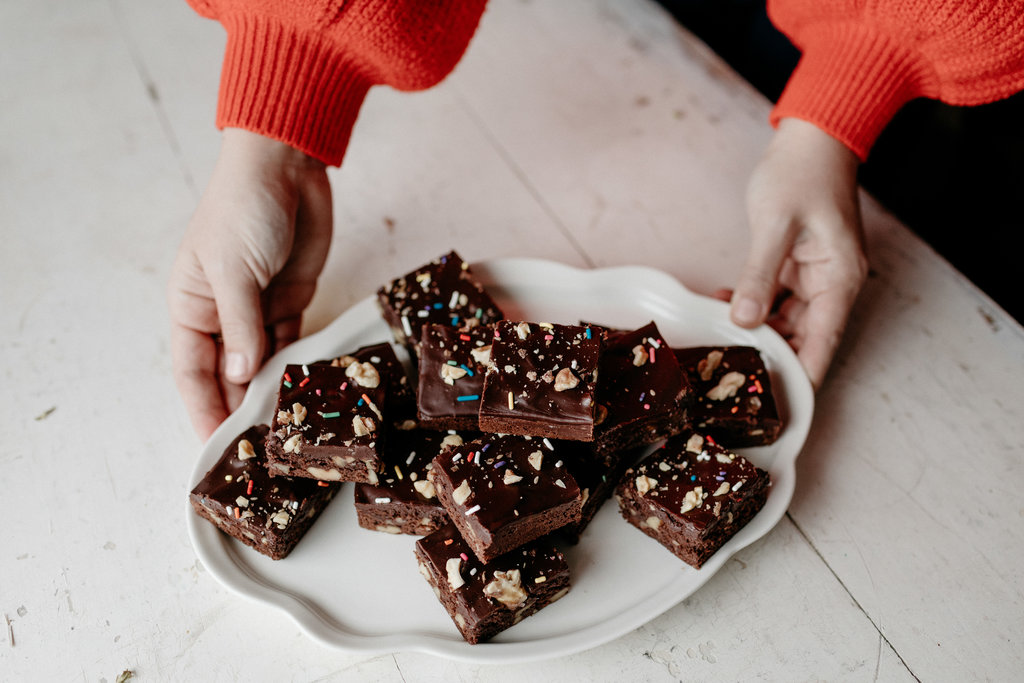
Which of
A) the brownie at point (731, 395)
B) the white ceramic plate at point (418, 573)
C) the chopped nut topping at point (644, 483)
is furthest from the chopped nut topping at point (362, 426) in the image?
the brownie at point (731, 395)

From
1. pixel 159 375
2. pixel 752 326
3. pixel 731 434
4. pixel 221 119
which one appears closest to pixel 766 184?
pixel 752 326

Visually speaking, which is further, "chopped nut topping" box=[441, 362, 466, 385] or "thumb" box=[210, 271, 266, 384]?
"thumb" box=[210, 271, 266, 384]

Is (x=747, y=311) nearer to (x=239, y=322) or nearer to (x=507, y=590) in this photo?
(x=507, y=590)

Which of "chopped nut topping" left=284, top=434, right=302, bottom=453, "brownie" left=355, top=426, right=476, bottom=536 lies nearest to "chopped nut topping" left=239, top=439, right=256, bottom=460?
"chopped nut topping" left=284, top=434, right=302, bottom=453

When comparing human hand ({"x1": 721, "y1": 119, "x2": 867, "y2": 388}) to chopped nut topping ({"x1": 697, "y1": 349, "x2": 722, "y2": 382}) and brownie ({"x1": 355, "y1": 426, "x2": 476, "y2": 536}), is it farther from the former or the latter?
brownie ({"x1": 355, "y1": 426, "x2": 476, "y2": 536})

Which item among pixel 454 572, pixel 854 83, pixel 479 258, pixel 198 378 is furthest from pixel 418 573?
pixel 854 83

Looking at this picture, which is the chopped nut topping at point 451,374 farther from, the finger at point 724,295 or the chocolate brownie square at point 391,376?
the finger at point 724,295
